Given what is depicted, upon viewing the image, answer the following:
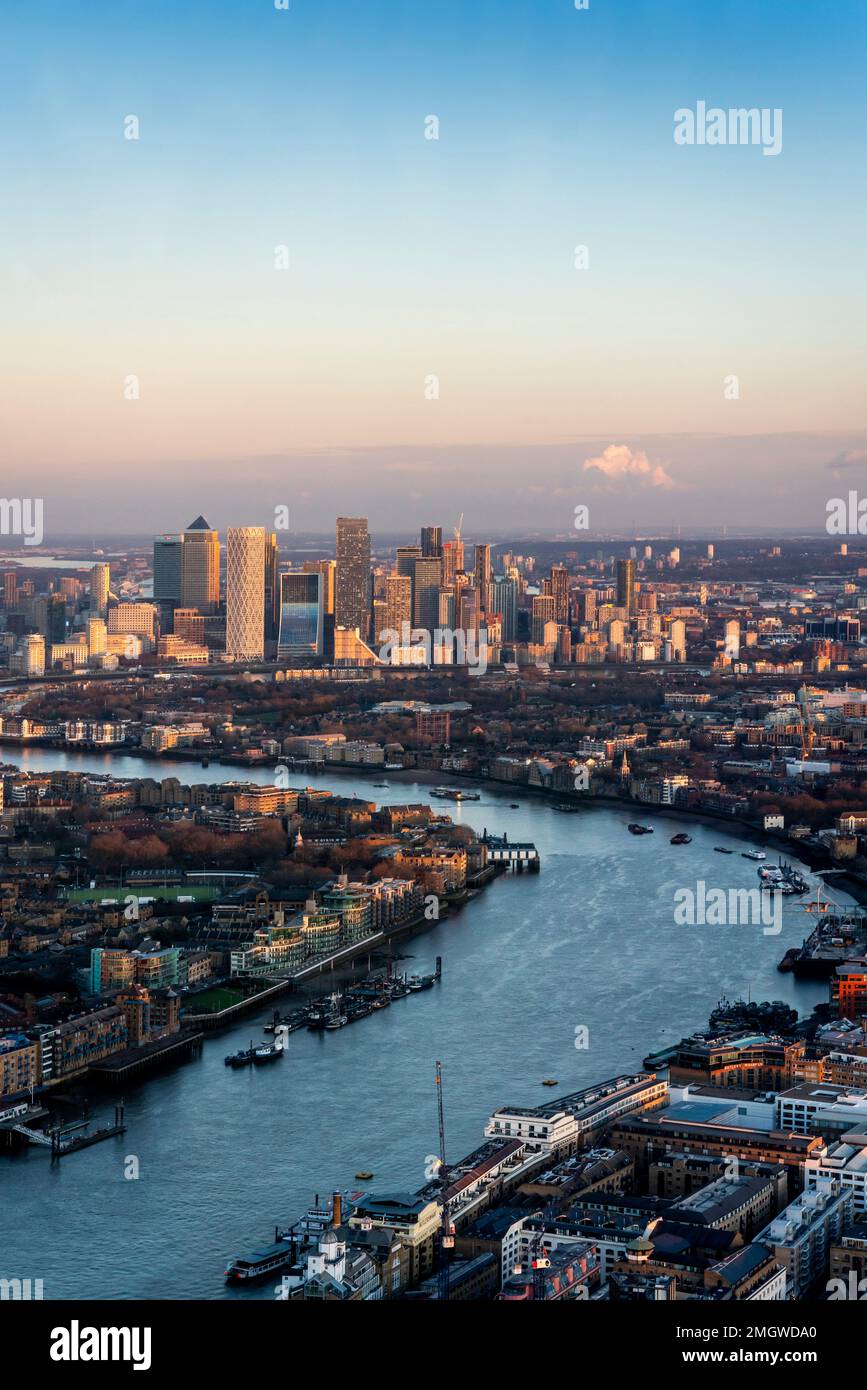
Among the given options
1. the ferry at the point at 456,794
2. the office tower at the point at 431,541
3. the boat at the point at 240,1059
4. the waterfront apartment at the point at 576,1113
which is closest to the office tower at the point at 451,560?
the office tower at the point at 431,541

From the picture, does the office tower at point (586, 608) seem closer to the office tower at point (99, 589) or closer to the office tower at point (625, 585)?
the office tower at point (625, 585)

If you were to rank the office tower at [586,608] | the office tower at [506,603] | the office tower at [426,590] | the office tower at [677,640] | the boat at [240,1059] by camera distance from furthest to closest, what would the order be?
the office tower at [586,608]
the office tower at [506,603]
the office tower at [426,590]
the office tower at [677,640]
the boat at [240,1059]

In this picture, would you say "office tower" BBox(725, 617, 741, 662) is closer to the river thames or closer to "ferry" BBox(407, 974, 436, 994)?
the river thames

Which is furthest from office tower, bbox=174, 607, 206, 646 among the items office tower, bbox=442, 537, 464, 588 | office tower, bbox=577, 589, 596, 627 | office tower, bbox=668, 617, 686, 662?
office tower, bbox=668, 617, 686, 662

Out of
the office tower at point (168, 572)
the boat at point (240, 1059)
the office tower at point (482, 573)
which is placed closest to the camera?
the boat at point (240, 1059)

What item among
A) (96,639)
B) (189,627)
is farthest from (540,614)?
(96,639)

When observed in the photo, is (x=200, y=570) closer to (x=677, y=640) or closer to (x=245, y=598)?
(x=245, y=598)
